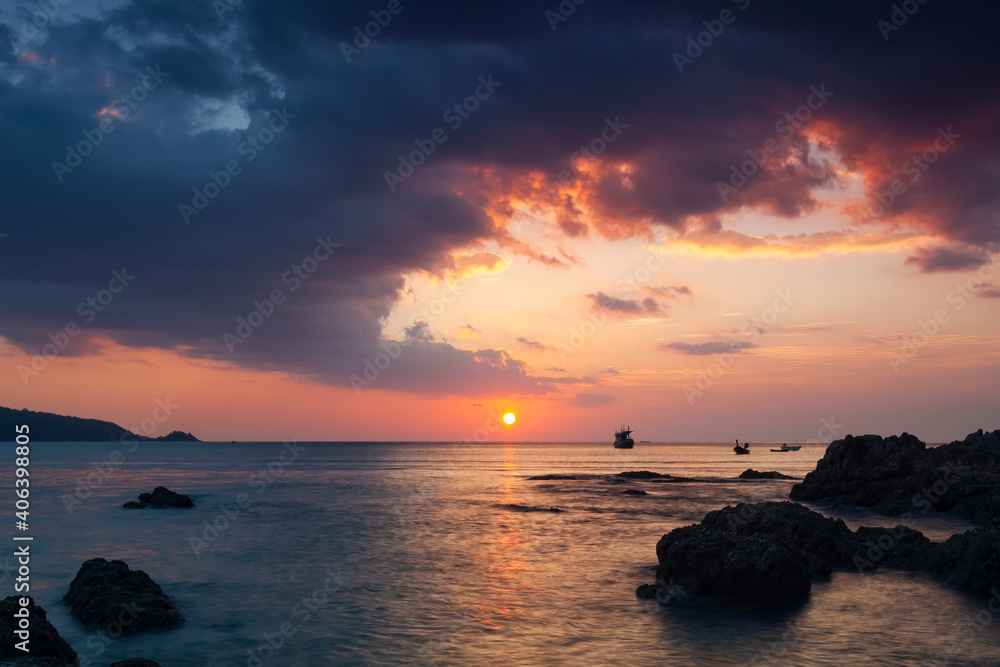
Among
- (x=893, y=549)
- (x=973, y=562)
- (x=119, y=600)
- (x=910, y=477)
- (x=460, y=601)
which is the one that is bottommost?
(x=460, y=601)

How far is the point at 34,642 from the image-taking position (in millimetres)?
13297

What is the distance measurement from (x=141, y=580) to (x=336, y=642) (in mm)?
7097

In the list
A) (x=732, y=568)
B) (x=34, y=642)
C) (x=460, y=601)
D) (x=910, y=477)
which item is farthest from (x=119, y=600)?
(x=910, y=477)

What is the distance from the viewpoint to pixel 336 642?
17.8 metres

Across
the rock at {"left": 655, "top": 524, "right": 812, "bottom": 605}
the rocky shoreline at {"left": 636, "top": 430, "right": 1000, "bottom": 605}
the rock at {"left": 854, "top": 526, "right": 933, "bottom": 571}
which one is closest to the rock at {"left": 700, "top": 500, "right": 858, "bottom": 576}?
the rocky shoreline at {"left": 636, "top": 430, "right": 1000, "bottom": 605}

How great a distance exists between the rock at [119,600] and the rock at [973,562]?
2485 centimetres

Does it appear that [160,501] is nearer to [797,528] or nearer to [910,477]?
[797,528]

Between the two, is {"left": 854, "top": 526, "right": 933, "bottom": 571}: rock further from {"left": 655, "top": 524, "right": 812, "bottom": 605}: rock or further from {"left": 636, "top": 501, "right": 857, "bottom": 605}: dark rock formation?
{"left": 655, "top": 524, "right": 812, "bottom": 605}: rock

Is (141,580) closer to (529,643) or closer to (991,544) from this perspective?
(529,643)

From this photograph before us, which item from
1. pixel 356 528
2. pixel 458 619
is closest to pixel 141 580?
pixel 458 619

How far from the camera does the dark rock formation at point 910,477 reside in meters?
47.0

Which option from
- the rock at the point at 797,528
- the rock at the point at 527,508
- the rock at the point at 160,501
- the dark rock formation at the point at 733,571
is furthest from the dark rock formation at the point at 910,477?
the rock at the point at 160,501

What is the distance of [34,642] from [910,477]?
2235 inches

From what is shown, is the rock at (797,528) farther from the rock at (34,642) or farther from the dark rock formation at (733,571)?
the rock at (34,642)
